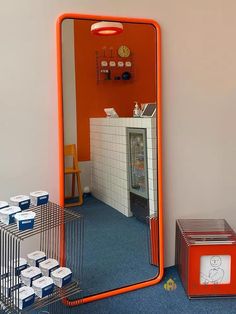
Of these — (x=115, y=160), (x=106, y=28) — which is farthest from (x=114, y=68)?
(x=115, y=160)

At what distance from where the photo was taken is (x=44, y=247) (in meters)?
2.04

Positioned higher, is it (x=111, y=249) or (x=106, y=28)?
(x=106, y=28)

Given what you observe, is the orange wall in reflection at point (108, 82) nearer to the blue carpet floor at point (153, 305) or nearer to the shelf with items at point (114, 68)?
the shelf with items at point (114, 68)

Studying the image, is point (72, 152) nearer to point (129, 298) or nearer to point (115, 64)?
point (115, 64)

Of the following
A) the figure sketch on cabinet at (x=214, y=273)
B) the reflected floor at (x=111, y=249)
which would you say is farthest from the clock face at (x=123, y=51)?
the figure sketch on cabinet at (x=214, y=273)

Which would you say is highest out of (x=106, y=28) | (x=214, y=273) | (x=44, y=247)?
(x=106, y=28)

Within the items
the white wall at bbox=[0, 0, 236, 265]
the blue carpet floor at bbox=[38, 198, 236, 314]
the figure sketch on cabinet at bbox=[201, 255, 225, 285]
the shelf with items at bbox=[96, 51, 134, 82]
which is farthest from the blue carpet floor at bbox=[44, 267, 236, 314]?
the shelf with items at bbox=[96, 51, 134, 82]

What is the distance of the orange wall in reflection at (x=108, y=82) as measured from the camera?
2.08 m

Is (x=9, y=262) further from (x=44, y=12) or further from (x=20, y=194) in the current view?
(x=44, y=12)

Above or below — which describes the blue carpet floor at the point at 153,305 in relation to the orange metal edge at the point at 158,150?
below

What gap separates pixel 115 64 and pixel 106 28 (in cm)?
22

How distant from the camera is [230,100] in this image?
2.51m

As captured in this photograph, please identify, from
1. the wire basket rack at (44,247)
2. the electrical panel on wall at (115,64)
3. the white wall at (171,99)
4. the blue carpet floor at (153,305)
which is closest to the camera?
the wire basket rack at (44,247)

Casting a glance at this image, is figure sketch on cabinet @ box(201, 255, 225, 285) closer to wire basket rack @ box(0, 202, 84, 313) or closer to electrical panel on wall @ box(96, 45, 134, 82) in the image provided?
wire basket rack @ box(0, 202, 84, 313)
